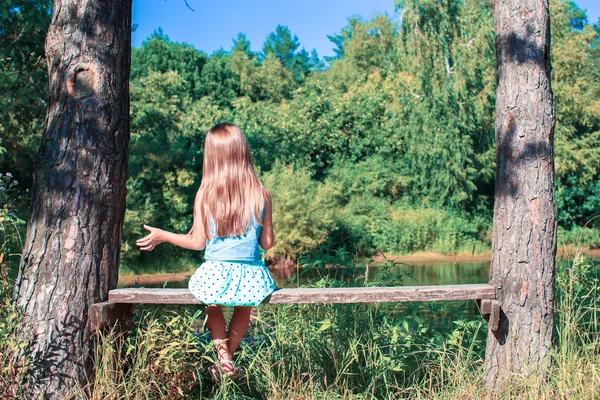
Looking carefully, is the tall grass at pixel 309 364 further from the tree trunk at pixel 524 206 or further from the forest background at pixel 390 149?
the forest background at pixel 390 149

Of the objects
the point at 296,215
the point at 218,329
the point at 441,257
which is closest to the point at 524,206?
the point at 218,329

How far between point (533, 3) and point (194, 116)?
1643 cm

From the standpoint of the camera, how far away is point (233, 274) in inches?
125

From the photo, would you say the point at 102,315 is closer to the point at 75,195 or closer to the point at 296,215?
the point at 75,195

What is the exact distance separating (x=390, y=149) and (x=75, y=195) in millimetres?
17926

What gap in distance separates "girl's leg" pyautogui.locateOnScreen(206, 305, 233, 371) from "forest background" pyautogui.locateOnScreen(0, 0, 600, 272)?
1102 centimetres

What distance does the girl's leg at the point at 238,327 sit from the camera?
10.7 ft

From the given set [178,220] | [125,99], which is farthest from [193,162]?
[125,99]

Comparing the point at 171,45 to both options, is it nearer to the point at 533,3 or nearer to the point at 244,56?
the point at 244,56

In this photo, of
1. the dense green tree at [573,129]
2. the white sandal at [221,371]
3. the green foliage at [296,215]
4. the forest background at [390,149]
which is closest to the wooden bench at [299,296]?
the white sandal at [221,371]

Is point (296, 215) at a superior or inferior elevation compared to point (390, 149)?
inferior

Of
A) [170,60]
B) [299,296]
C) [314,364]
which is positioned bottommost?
[314,364]

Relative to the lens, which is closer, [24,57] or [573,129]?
[24,57]

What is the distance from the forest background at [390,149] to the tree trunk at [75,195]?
10.6 metres
